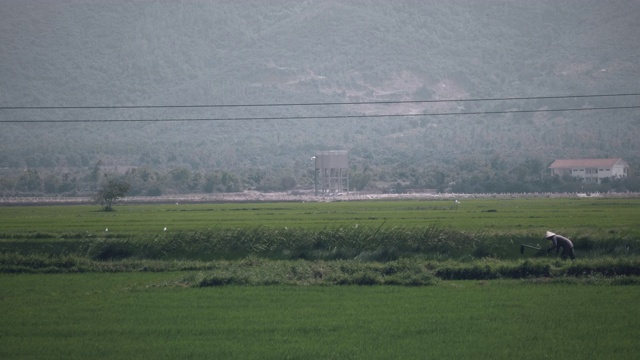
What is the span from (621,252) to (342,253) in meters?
8.99

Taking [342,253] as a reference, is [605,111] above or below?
above

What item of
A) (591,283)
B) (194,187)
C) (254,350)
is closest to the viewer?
(254,350)

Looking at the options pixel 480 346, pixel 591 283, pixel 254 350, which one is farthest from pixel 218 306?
pixel 591 283

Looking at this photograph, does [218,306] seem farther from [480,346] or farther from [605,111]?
[605,111]

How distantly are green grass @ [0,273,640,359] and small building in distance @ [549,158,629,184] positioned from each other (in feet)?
286

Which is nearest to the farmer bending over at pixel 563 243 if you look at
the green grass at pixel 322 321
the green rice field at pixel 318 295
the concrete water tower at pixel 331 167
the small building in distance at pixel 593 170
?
the green rice field at pixel 318 295

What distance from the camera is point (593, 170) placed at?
4166 inches

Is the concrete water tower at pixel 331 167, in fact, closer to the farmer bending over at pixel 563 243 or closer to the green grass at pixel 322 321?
the farmer bending over at pixel 563 243

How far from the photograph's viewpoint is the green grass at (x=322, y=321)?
1385cm

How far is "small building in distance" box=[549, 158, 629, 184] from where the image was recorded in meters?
104

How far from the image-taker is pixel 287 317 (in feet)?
54.6

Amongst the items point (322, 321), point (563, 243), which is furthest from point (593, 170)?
point (322, 321)

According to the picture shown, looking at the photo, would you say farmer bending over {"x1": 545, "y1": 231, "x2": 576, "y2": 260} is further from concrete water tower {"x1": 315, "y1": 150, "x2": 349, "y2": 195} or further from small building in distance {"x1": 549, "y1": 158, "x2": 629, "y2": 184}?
small building in distance {"x1": 549, "y1": 158, "x2": 629, "y2": 184}

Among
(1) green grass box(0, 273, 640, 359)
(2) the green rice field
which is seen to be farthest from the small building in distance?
(1) green grass box(0, 273, 640, 359)
